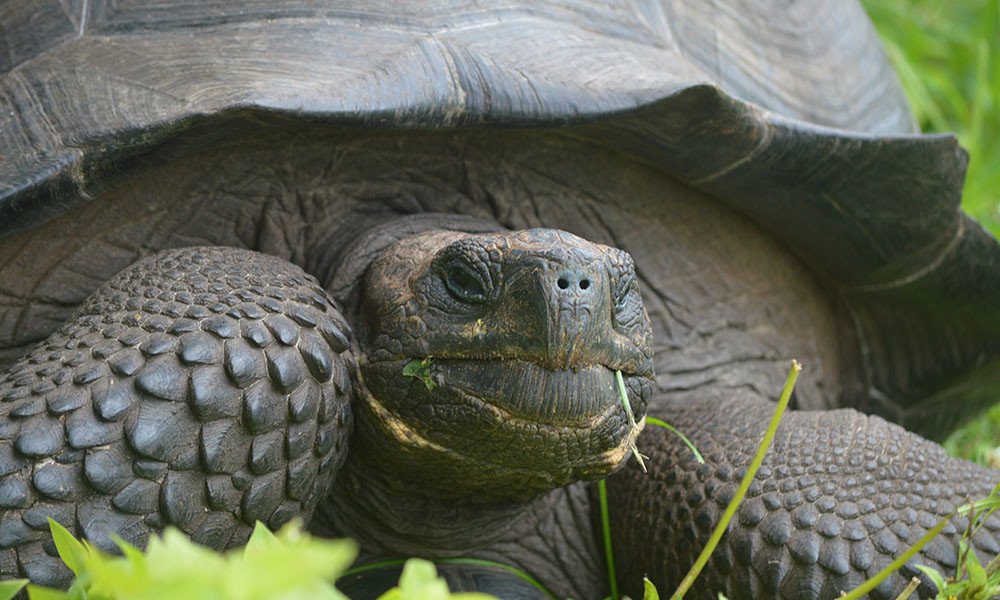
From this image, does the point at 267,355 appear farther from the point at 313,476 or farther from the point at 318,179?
the point at 318,179

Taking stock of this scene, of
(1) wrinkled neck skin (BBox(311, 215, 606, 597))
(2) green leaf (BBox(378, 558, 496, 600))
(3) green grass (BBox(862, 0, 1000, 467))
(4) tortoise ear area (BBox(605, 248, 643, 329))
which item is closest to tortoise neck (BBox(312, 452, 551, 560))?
(1) wrinkled neck skin (BBox(311, 215, 606, 597))

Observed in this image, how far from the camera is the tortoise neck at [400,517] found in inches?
94.3

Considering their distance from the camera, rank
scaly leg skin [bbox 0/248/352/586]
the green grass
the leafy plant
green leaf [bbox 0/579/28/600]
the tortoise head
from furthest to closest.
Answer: the green grass < the tortoise head < scaly leg skin [bbox 0/248/352/586] < green leaf [bbox 0/579/28/600] < the leafy plant

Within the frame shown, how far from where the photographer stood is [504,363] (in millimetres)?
2014

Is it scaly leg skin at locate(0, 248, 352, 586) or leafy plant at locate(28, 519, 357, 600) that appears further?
scaly leg skin at locate(0, 248, 352, 586)

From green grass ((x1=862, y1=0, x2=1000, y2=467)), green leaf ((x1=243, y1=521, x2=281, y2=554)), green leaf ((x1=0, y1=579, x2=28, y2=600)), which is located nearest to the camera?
green leaf ((x1=243, y1=521, x2=281, y2=554))

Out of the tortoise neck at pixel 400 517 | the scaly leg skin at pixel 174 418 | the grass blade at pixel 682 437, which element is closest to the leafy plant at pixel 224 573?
the scaly leg skin at pixel 174 418

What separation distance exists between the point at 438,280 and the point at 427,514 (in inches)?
22.3

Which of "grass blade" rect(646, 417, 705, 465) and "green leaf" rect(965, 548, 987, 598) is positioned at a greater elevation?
"green leaf" rect(965, 548, 987, 598)

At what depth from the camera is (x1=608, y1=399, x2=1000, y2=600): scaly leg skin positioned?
2236mm

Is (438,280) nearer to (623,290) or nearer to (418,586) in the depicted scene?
(623,290)

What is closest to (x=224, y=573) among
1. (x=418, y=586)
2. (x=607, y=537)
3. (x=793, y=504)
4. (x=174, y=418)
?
(x=418, y=586)

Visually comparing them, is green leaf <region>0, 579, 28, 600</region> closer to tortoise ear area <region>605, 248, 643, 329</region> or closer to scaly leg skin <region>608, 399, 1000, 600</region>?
tortoise ear area <region>605, 248, 643, 329</region>

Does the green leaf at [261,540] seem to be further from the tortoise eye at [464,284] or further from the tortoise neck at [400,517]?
the tortoise neck at [400,517]
